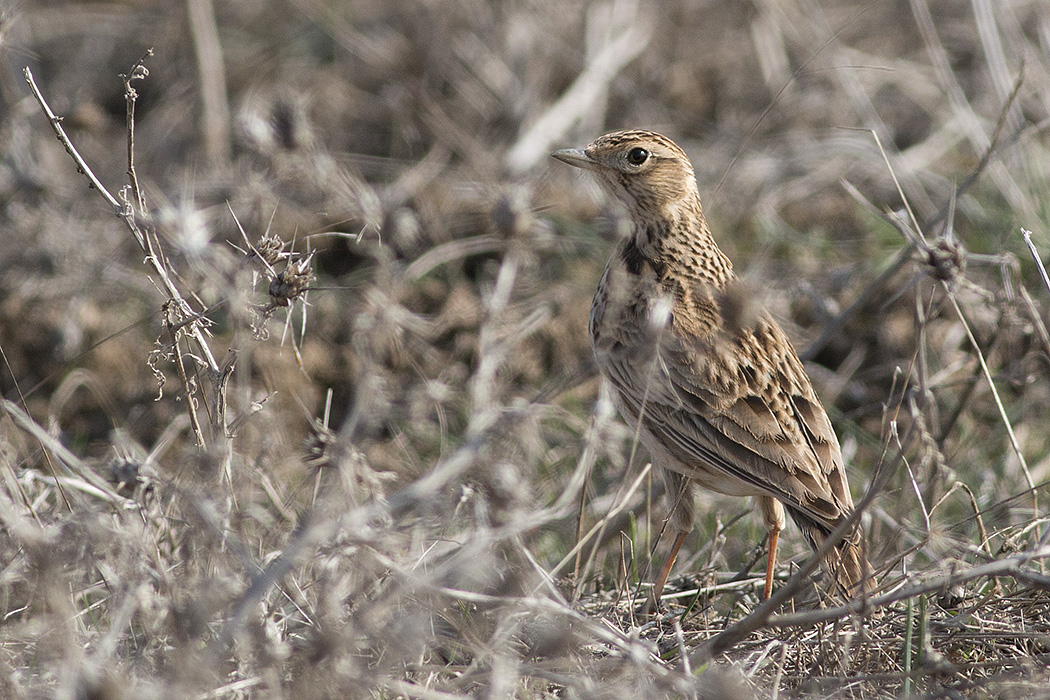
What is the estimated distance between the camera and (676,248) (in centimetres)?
458

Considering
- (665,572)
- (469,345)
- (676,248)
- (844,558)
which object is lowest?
(469,345)

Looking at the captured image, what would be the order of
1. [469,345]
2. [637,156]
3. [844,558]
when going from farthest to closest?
[469,345] < [637,156] < [844,558]

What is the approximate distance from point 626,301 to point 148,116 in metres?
4.80

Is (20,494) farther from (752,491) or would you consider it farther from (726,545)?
(726,545)

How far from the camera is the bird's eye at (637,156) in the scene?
452 cm

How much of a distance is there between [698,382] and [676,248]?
696mm

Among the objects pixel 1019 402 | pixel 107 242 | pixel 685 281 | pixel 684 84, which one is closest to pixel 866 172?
pixel 684 84

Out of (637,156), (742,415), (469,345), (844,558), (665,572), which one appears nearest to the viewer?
(844,558)

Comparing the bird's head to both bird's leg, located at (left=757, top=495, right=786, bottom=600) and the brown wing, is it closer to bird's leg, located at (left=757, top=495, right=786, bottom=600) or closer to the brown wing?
the brown wing

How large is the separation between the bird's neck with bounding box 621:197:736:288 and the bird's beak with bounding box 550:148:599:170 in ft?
1.01

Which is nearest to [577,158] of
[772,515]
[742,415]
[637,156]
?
[637,156]

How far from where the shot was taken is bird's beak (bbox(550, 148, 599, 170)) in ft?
15.0

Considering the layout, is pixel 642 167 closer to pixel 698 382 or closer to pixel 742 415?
pixel 698 382

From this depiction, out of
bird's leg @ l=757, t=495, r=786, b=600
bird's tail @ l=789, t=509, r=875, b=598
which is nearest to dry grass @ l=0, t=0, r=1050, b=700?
bird's tail @ l=789, t=509, r=875, b=598
